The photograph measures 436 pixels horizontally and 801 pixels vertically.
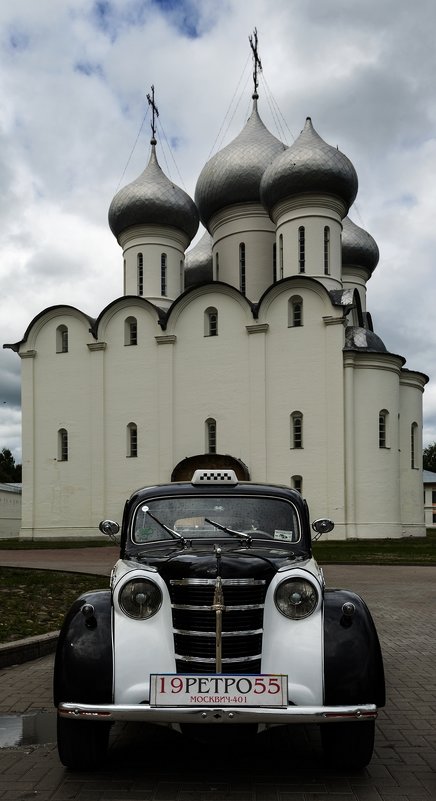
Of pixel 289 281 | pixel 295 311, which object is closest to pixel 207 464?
pixel 295 311

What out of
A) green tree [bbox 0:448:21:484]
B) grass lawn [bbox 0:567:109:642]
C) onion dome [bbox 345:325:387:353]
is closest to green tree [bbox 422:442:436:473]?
green tree [bbox 0:448:21:484]

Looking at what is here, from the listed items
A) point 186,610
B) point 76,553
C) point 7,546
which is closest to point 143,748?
point 186,610

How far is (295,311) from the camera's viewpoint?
104 ft

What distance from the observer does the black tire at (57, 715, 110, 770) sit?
4.61 metres

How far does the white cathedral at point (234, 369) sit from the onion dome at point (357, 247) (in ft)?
14.4

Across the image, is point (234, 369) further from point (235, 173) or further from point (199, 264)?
point (199, 264)

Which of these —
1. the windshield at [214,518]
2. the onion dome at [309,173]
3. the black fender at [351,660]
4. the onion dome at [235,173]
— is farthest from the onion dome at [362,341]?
the black fender at [351,660]

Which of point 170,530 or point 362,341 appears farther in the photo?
point 362,341

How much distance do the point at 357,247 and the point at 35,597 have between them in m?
32.1

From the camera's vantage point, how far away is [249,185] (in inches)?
1433

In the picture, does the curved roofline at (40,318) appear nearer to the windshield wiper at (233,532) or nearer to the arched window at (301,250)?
the arched window at (301,250)

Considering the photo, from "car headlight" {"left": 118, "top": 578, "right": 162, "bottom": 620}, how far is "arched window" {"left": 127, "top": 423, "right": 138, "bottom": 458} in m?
29.1

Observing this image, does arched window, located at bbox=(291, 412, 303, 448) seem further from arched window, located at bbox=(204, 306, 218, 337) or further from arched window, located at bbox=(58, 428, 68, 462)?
arched window, located at bbox=(58, 428, 68, 462)

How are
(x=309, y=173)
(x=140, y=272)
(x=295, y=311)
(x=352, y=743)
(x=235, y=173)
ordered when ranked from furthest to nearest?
1. (x=140, y=272)
2. (x=235, y=173)
3. (x=309, y=173)
4. (x=295, y=311)
5. (x=352, y=743)
